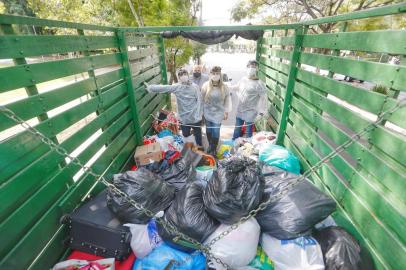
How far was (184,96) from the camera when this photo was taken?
3957mm

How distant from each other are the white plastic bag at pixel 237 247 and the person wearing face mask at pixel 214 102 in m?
2.49

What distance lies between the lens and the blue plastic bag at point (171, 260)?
196 cm

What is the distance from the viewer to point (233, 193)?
2016mm

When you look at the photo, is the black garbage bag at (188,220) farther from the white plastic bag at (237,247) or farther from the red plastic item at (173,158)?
the red plastic item at (173,158)

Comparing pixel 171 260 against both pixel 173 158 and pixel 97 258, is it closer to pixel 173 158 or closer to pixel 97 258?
pixel 97 258

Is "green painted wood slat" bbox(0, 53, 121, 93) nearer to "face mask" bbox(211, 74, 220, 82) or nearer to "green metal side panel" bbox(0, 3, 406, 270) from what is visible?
"green metal side panel" bbox(0, 3, 406, 270)

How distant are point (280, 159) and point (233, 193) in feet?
4.11

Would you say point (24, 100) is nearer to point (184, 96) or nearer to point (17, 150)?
point (17, 150)

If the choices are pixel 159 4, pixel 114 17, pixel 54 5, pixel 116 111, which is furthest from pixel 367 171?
pixel 54 5

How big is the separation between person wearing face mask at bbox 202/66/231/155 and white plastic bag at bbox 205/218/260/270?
2494mm

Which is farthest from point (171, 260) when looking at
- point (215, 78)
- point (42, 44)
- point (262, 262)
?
point (215, 78)

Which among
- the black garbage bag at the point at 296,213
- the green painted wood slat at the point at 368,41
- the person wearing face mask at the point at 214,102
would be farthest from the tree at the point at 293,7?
the black garbage bag at the point at 296,213

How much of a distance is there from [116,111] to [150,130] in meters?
1.69

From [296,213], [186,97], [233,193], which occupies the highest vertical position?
[186,97]
